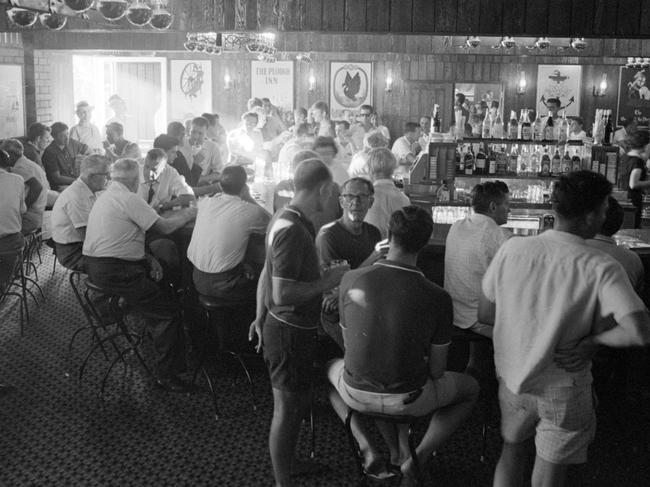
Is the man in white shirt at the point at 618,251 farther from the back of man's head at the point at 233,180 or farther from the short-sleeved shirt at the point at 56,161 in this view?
the short-sleeved shirt at the point at 56,161

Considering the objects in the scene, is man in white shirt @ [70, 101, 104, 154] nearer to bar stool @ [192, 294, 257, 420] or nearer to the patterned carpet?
the patterned carpet

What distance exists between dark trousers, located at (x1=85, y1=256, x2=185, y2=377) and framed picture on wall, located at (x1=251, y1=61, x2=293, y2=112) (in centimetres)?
1021

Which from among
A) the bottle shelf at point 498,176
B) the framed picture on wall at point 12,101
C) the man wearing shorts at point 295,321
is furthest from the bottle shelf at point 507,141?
the framed picture on wall at point 12,101

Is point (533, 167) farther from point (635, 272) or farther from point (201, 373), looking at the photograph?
point (201, 373)

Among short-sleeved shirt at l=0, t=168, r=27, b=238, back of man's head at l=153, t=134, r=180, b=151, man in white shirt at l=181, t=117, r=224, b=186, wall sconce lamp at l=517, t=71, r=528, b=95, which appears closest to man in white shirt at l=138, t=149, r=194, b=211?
back of man's head at l=153, t=134, r=180, b=151

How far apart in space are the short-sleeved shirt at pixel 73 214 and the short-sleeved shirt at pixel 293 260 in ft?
6.91

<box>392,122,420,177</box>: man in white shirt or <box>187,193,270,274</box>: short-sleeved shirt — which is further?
<box>392,122,420,177</box>: man in white shirt

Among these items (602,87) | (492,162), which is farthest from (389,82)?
(492,162)

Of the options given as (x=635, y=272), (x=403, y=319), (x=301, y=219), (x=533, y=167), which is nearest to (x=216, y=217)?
(x=301, y=219)

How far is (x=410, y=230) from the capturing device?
3141 mm

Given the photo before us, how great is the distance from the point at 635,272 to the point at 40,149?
22.7 feet

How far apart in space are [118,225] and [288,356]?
1.81 metres

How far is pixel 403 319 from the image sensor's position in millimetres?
3090

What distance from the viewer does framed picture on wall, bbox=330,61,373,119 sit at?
14523 mm
